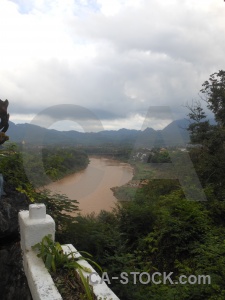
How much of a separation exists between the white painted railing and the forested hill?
5.24 ft

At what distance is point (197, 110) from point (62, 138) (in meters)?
5.63

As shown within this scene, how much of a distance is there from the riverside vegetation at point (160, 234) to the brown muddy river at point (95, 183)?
54 cm

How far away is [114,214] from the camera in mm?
6059

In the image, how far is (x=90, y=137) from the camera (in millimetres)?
4871

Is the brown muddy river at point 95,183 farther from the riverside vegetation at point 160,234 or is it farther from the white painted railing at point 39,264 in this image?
the white painted railing at point 39,264

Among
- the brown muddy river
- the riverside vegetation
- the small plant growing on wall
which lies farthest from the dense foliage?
the small plant growing on wall

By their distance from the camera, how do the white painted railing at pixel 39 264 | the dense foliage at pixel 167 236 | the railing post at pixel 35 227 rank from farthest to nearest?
the dense foliage at pixel 167 236, the railing post at pixel 35 227, the white painted railing at pixel 39 264

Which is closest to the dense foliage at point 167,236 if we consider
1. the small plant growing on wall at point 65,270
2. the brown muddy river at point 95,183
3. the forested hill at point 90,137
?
the brown muddy river at point 95,183

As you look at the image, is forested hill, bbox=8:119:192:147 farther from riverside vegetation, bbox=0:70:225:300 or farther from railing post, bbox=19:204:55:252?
railing post, bbox=19:204:55:252

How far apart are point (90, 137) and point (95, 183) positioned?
0.82 m

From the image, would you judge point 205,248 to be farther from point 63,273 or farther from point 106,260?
point 63,273

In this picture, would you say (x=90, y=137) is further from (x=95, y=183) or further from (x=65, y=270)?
(x=65, y=270)

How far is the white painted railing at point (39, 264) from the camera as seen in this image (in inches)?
66.1

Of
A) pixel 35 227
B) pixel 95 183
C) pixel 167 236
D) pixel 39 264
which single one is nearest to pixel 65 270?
pixel 39 264
